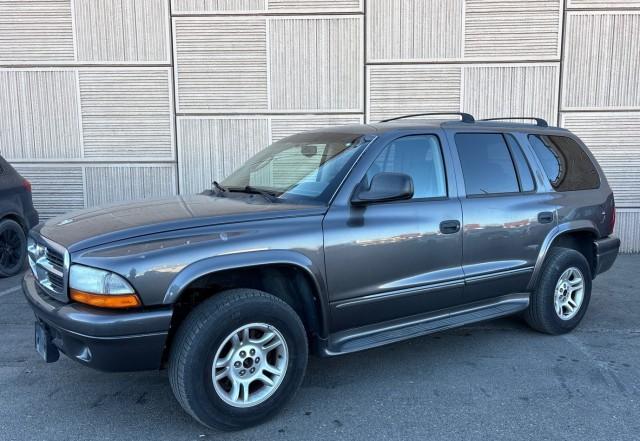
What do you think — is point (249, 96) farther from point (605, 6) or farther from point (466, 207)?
point (605, 6)

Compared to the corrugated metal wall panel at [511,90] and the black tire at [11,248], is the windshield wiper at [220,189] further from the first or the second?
the corrugated metal wall panel at [511,90]

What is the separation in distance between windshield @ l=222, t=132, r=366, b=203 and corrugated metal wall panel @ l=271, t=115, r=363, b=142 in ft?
11.4

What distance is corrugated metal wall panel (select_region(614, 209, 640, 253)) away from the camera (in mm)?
8102

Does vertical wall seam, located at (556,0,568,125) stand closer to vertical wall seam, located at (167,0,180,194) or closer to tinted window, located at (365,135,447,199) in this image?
tinted window, located at (365,135,447,199)

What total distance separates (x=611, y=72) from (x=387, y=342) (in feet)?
21.4

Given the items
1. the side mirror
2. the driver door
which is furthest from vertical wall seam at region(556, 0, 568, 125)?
the side mirror

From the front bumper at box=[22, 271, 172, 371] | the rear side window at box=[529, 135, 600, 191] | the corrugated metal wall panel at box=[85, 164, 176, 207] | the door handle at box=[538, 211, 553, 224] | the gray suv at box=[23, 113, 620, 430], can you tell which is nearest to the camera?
the front bumper at box=[22, 271, 172, 371]

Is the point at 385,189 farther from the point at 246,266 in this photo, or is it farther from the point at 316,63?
the point at 316,63

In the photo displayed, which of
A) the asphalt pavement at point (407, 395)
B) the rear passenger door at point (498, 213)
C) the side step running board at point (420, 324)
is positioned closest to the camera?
the asphalt pavement at point (407, 395)

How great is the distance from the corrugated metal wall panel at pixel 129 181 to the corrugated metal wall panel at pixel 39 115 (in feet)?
1.68

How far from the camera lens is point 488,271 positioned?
4066mm

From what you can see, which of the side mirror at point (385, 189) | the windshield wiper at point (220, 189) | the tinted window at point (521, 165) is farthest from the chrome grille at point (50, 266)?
the tinted window at point (521, 165)

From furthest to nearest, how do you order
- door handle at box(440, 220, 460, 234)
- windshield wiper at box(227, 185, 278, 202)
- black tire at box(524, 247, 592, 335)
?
black tire at box(524, 247, 592, 335) < door handle at box(440, 220, 460, 234) < windshield wiper at box(227, 185, 278, 202)

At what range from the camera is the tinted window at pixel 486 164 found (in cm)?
410
